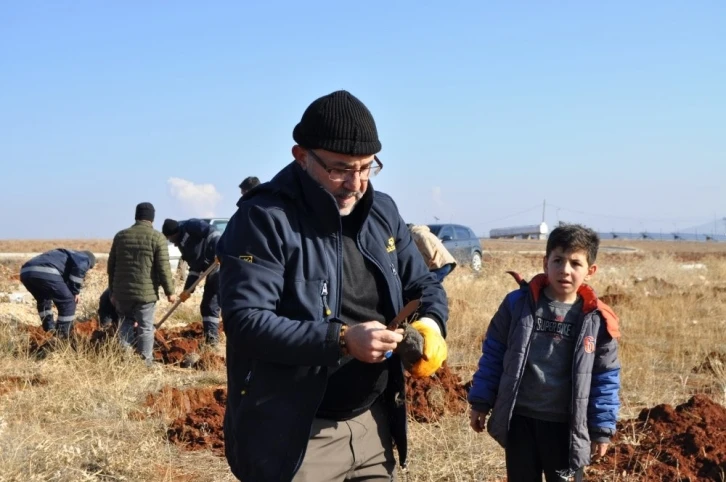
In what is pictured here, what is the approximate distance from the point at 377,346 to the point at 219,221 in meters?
15.6

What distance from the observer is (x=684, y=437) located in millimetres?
4738

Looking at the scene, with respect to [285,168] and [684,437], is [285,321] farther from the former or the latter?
[684,437]

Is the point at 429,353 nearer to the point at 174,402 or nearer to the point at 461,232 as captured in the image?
the point at 174,402

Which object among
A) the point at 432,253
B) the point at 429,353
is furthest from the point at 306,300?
the point at 432,253

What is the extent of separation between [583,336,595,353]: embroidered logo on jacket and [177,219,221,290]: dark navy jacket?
6.37m

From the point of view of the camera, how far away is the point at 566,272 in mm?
3346

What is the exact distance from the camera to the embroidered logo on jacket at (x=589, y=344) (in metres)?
3.26

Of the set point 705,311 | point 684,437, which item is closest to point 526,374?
point 684,437

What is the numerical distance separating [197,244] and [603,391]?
21.3 feet

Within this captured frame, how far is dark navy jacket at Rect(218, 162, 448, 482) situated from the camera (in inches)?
88.6

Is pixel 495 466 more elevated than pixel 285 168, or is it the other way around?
pixel 285 168

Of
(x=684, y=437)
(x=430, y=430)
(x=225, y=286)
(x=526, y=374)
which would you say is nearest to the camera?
(x=225, y=286)

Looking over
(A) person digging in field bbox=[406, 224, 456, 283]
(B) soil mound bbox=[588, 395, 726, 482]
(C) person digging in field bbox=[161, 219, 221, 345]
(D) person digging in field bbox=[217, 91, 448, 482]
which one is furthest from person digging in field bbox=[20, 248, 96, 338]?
(D) person digging in field bbox=[217, 91, 448, 482]

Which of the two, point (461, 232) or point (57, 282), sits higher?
point (461, 232)
